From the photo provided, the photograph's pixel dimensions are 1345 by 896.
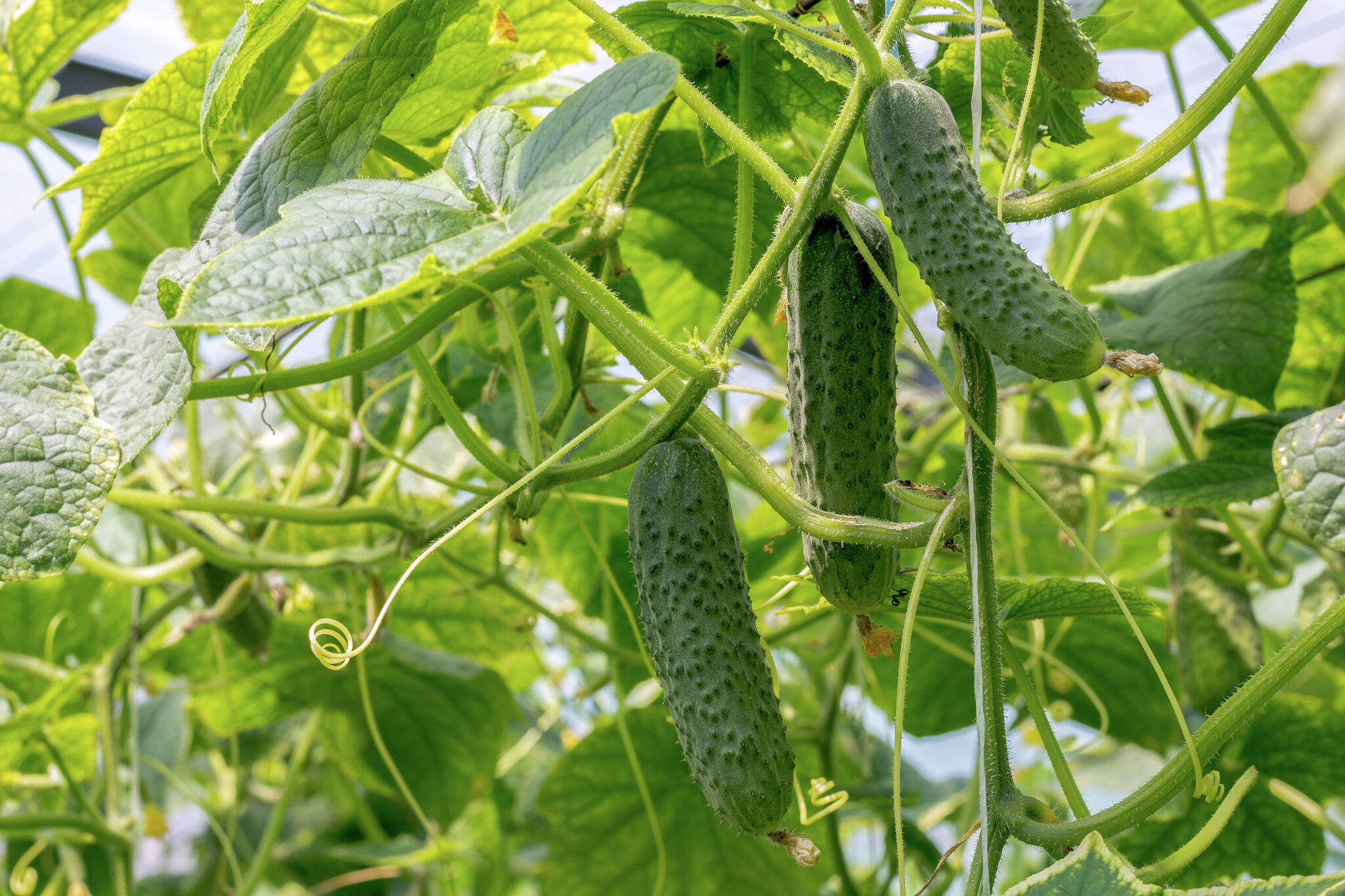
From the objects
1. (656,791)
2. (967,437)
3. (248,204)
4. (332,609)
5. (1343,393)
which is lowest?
(656,791)

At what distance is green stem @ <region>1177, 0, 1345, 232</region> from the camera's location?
816mm

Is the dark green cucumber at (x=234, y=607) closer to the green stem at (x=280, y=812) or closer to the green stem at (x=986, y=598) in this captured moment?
the green stem at (x=280, y=812)

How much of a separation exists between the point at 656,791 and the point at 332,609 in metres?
0.43

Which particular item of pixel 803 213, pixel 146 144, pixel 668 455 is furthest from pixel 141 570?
pixel 803 213

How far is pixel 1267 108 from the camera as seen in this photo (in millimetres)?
904

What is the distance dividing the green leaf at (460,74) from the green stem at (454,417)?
16 centimetres

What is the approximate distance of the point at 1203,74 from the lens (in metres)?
2.04

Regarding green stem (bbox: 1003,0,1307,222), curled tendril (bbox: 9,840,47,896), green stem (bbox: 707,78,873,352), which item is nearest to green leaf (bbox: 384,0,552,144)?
green stem (bbox: 707,78,873,352)

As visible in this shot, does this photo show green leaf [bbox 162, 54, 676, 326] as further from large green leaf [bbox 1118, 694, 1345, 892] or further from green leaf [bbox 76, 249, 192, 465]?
large green leaf [bbox 1118, 694, 1345, 892]

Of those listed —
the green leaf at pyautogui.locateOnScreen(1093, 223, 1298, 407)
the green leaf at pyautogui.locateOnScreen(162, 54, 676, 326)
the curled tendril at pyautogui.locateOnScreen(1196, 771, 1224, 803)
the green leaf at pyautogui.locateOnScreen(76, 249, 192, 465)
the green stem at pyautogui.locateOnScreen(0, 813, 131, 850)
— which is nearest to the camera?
the green leaf at pyautogui.locateOnScreen(162, 54, 676, 326)

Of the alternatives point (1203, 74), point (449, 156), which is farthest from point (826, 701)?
point (1203, 74)

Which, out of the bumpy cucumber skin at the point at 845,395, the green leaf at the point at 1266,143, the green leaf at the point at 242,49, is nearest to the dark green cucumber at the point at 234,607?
the green leaf at the point at 242,49

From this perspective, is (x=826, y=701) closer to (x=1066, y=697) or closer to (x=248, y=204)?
(x=1066, y=697)

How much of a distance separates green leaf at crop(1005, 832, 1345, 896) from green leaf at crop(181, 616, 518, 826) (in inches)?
35.6
